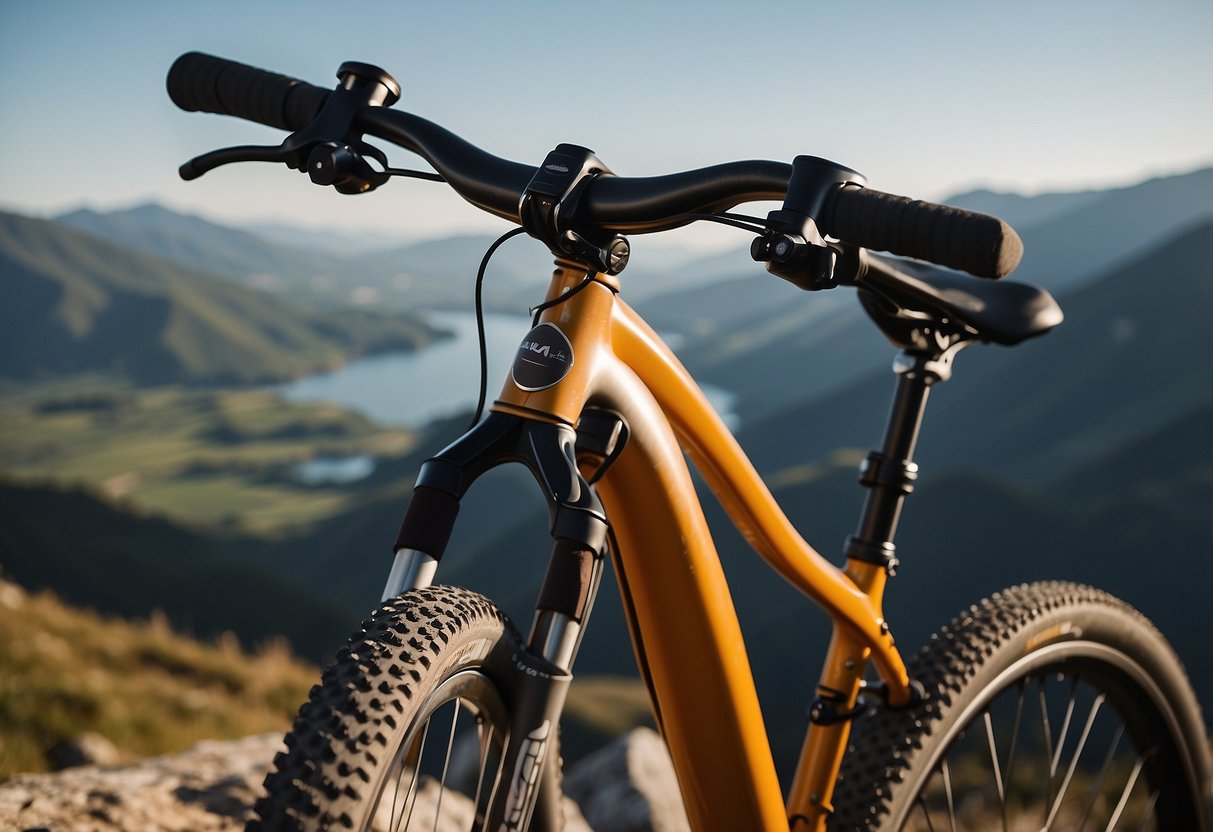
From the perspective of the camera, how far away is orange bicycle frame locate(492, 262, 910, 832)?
53.6 inches

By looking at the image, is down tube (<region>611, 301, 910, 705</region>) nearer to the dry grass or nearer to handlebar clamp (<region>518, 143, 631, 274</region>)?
handlebar clamp (<region>518, 143, 631, 274</region>)

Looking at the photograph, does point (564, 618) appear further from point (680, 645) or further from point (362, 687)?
point (680, 645)

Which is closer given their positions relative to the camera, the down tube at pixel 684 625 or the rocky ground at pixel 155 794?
the down tube at pixel 684 625

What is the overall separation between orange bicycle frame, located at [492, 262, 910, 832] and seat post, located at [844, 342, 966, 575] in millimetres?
269

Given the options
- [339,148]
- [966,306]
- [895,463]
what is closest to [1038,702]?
[895,463]

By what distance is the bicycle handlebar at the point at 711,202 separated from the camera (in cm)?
117

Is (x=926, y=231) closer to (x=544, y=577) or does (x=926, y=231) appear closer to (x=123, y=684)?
(x=544, y=577)

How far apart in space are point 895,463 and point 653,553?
82 centimetres

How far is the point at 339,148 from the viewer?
142 cm

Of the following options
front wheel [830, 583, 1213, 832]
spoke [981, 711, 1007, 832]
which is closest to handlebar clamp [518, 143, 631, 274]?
front wheel [830, 583, 1213, 832]

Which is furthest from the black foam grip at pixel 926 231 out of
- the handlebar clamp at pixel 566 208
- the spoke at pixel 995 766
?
the spoke at pixel 995 766

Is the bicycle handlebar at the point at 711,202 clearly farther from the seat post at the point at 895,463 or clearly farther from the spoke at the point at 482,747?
the seat post at the point at 895,463

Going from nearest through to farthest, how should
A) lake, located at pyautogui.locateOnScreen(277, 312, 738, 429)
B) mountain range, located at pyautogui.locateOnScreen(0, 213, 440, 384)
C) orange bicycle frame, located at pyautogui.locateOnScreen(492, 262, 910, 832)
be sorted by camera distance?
orange bicycle frame, located at pyautogui.locateOnScreen(492, 262, 910, 832) → lake, located at pyautogui.locateOnScreen(277, 312, 738, 429) → mountain range, located at pyautogui.locateOnScreen(0, 213, 440, 384)

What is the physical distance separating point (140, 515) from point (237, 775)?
58.8 meters
